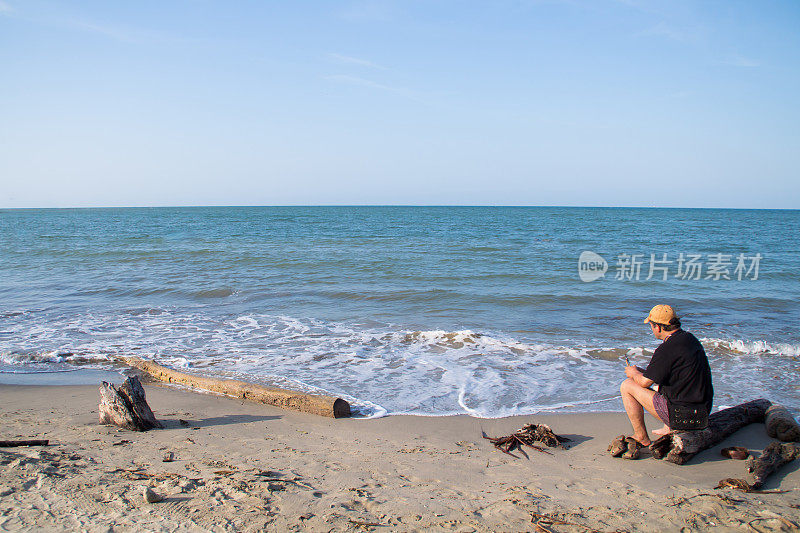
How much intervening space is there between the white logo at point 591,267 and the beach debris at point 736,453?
1239cm

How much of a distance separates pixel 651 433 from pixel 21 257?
25.3 metres

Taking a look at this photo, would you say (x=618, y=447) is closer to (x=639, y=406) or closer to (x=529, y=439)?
(x=639, y=406)

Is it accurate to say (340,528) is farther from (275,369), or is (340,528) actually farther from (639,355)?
(639,355)

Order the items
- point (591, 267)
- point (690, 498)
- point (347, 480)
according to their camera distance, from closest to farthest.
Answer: point (690, 498) → point (347, 480) → point (591, 267)

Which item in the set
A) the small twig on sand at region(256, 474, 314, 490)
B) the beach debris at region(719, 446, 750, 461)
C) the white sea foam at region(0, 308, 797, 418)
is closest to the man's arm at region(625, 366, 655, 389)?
the beach debris at region(719, 446, 750, 461)

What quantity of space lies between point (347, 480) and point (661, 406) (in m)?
2.84

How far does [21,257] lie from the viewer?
71.1 feet

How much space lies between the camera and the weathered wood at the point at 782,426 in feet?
14.8

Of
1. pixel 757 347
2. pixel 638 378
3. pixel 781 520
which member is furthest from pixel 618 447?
pixel 757 347

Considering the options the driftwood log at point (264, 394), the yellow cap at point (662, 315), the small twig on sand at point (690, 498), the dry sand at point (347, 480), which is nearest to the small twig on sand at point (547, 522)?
the dry sand at point (347, 480)

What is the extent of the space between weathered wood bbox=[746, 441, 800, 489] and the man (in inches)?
19.5

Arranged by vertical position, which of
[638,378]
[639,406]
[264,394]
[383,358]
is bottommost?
[383,358]

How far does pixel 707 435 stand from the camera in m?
4.43

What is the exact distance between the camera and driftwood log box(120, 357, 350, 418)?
5.42 meters
